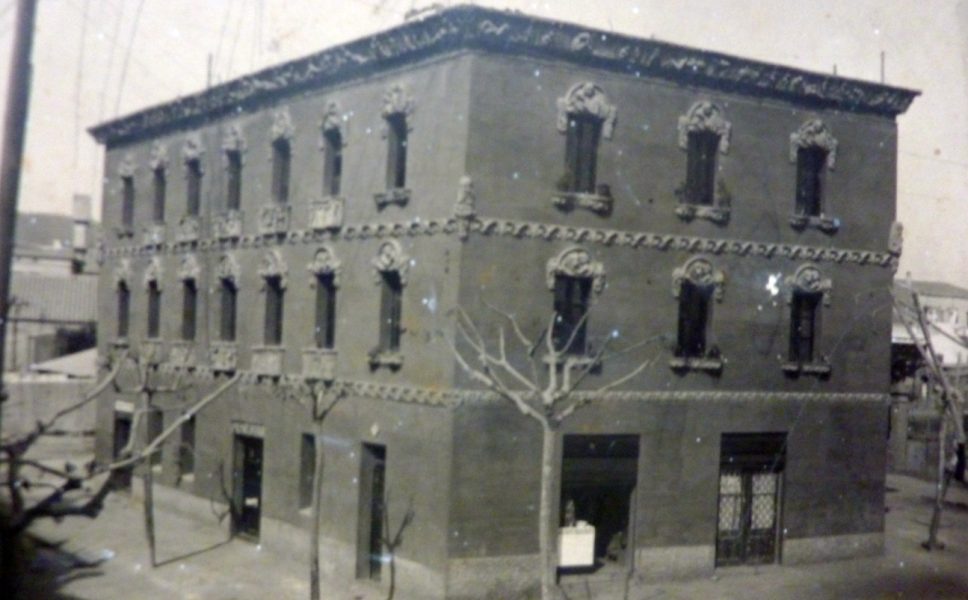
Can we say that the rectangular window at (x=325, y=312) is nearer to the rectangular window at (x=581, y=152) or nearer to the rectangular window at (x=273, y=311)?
the rectangular window at (x=273, y=311)

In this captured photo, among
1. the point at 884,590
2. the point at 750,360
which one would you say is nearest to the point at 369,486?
the point at 750,360

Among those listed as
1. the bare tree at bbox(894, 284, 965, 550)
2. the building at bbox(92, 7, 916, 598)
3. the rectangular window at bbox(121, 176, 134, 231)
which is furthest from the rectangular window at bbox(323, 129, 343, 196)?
the bare tree at bbox(894, 284, 965, 550)

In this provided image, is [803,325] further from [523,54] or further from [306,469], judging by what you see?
[306,469]

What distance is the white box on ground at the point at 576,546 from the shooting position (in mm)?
19375

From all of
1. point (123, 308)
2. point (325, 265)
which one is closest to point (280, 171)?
point (325, 265)

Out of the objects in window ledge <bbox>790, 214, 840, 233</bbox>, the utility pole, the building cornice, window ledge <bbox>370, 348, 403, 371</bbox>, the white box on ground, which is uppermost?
the building cornice

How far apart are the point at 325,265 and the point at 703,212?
8.81 meters

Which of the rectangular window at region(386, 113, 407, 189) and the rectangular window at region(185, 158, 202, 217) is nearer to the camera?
the rectangular window at region(386, 113, 407, 189)

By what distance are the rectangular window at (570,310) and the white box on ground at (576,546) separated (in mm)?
3767

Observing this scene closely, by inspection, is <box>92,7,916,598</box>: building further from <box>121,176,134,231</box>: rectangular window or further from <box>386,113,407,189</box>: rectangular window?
<box>121,176,134,231</box>: rectangular window

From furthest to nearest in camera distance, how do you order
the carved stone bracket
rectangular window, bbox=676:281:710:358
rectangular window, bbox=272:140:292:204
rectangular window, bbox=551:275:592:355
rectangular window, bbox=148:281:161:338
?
rectangular window, bbox=148:281:161:338 → rectangular window, bbox=272:140:292:204 → the carved stone bracket → rectangular window, bbox=676:281:710:358 → rectangular window, bbox=551:275:592:355

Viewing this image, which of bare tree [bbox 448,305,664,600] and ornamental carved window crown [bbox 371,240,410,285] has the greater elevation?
ornamental carved window crown [bbox 371,240,410,285]

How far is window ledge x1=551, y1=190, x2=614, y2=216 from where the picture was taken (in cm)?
1917

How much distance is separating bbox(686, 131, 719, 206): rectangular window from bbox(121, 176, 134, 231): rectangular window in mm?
16510
